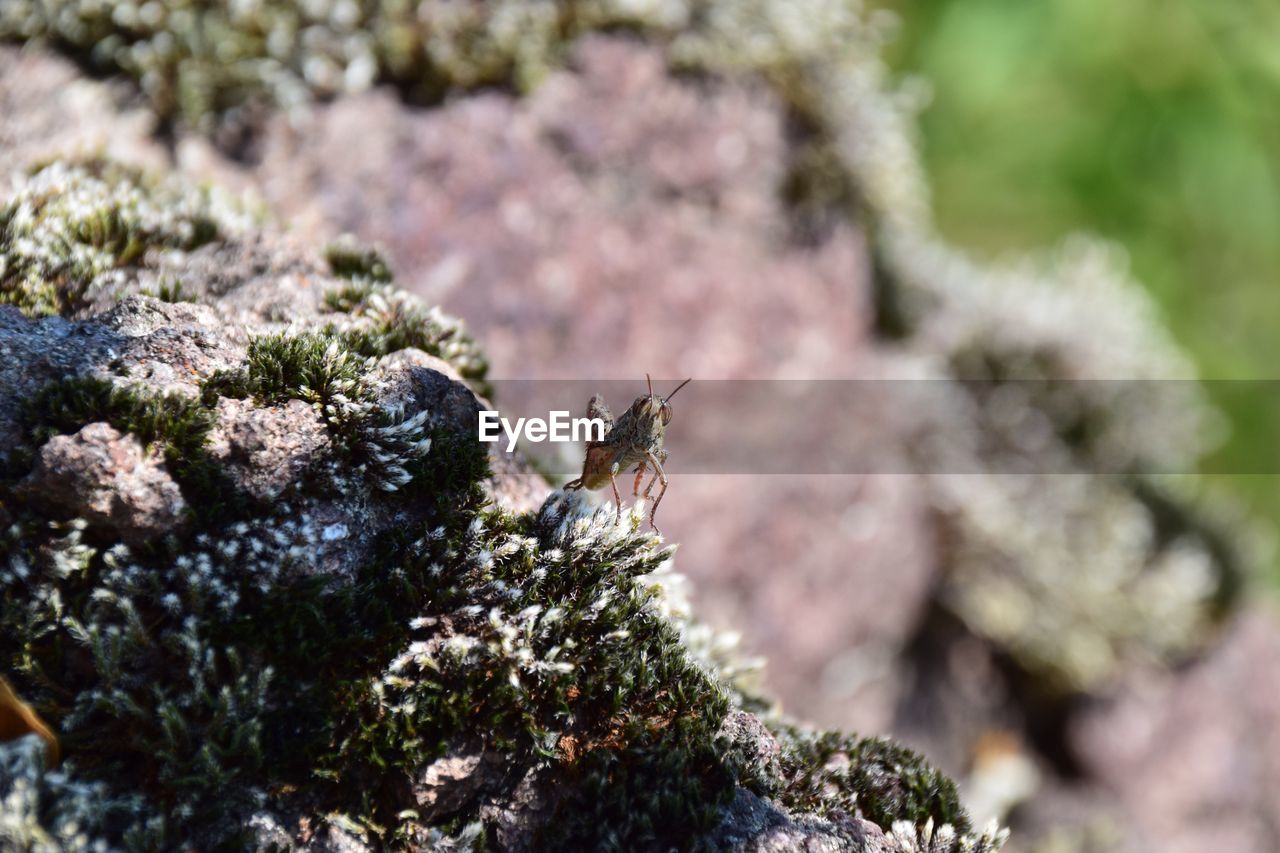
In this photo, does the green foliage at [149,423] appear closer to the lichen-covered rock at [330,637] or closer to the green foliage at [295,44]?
the lichen-covered rock at [330,637]

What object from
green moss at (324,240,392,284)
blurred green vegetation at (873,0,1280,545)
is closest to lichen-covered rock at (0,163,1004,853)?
Result: green moss at (324,240,392,284)

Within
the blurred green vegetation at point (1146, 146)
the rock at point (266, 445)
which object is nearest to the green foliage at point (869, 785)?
the rock at point (266, 445)

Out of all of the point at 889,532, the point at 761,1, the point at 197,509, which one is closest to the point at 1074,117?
the point at 761,1

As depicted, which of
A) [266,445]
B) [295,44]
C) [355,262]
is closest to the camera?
[266,445]

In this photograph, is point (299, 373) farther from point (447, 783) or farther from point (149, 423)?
point (447, 783)

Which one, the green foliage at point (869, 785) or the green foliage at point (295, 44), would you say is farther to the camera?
the green foliage at point (295, 44)

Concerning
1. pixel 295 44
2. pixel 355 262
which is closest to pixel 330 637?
pixel 355 262
